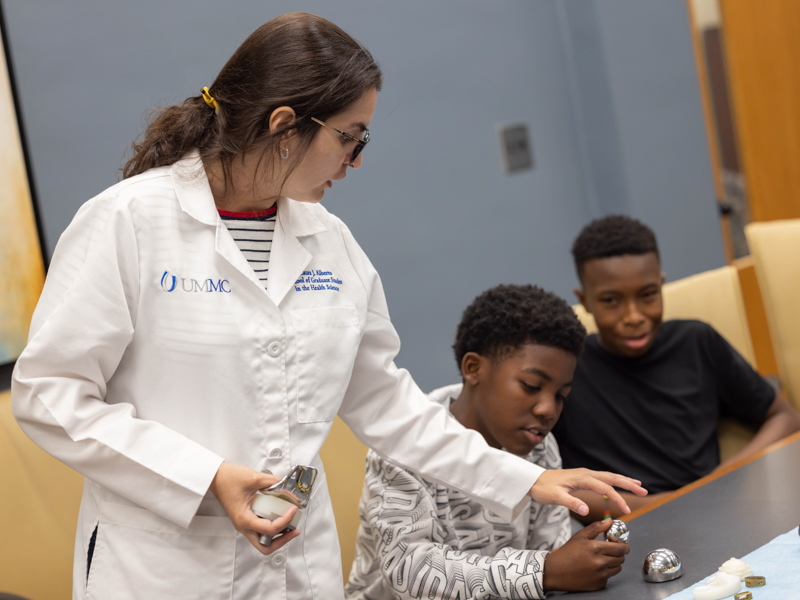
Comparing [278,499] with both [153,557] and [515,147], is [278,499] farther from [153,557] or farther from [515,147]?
[515,147]

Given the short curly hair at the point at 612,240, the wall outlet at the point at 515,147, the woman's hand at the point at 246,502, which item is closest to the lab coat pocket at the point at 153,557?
the woman's hand at the point at 246,502

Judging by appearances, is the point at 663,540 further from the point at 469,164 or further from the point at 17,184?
the point at 469,164

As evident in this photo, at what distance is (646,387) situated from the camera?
7.03 feet

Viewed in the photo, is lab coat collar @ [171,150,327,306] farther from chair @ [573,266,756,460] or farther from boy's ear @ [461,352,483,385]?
chair @ [573,266,756,460]

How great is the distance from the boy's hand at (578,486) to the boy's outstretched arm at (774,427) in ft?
2.77

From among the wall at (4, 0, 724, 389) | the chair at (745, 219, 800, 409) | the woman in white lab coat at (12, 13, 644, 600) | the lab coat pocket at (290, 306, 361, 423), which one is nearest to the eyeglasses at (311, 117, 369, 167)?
the woman in white lab coat at (12, 13, 644, 600)

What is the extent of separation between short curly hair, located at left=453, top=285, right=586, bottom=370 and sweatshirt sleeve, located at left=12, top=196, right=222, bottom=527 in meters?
A: 0.74

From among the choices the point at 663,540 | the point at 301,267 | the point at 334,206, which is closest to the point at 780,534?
the point at 663,540

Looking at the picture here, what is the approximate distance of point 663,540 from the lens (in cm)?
136

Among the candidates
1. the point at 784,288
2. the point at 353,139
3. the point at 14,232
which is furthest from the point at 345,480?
the point at 784,288

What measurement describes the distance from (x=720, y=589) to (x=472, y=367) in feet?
2.28

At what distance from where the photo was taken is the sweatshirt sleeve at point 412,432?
136 cm

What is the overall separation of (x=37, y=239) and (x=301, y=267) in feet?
3.28

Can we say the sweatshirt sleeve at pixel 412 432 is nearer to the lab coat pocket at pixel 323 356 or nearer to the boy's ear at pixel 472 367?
the lab coat pocket at pixel 323 356
